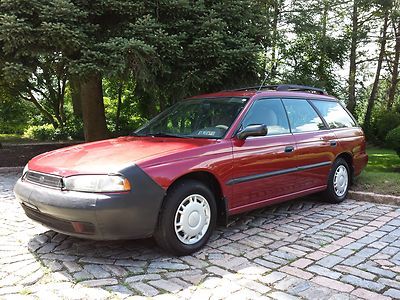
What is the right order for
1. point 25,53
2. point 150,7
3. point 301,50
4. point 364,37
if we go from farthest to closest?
point 364,37 → point 301,50 → point 150,7 → point 25,53

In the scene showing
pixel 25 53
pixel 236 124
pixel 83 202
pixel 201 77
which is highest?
pixel 25 53

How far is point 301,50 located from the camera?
11.8 metres

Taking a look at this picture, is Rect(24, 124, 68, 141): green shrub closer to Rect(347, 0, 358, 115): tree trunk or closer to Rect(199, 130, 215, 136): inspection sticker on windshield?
Rect(347, 0, 358, 115): tree trunk

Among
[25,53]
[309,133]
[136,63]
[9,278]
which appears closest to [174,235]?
[9,278]

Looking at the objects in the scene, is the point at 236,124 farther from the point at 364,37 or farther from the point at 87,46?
the point at 364,37

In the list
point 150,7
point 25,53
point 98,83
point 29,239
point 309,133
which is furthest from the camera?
point 98,83

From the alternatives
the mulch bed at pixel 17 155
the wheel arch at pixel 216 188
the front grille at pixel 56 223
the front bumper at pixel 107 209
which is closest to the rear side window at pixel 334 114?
the wheel arch at pixel 216 188

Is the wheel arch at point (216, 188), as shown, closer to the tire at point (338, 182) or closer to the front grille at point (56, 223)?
the front grille at point (56, 223)

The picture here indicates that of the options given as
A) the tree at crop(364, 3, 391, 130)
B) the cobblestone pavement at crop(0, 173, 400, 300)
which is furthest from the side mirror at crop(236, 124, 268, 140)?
the tree at crop(364, 3, 391, 130)

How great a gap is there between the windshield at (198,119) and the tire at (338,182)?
204cm

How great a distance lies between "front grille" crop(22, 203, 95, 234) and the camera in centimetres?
330

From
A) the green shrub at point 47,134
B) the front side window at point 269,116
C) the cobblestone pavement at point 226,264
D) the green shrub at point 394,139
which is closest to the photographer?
the cobblestone pavement at point 226,264

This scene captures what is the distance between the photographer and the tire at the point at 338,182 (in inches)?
225

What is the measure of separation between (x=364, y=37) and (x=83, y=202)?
14.1 m
